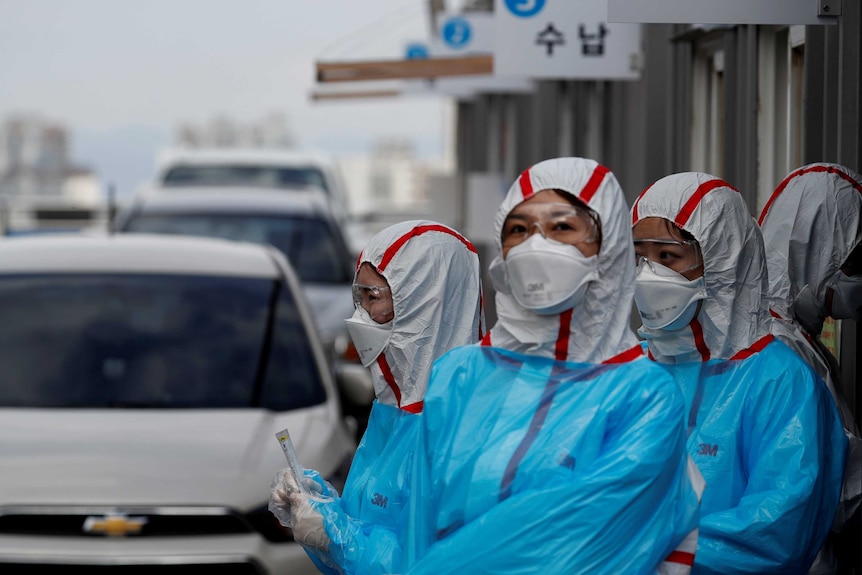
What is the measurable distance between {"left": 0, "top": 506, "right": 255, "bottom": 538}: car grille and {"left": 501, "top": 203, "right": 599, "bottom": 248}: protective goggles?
93.4 inches

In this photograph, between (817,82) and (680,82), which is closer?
(817,82)

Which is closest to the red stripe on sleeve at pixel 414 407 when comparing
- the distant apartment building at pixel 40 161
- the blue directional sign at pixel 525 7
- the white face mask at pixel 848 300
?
the white face mask at pixel 848 300

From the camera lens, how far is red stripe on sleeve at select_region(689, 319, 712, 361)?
132 inches

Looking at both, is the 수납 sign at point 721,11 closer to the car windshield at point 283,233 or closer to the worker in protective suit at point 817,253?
the worker in protective suit at point 817,253

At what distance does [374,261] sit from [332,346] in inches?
207

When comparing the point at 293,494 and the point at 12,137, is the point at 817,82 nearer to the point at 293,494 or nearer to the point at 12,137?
the point at 293,494

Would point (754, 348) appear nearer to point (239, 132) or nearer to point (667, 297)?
point (667, 297)

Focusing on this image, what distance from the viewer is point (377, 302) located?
3262 millimetres

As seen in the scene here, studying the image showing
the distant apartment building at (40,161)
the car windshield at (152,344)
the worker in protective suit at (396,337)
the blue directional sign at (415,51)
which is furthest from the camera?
the distant apartment building at (40,161)

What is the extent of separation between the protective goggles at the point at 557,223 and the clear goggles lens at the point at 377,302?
0.64 meters

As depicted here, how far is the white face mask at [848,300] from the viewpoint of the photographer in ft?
12.0

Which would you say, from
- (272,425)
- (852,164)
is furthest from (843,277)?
(272,425)

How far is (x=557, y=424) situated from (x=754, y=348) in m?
0.93

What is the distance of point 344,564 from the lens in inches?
114
